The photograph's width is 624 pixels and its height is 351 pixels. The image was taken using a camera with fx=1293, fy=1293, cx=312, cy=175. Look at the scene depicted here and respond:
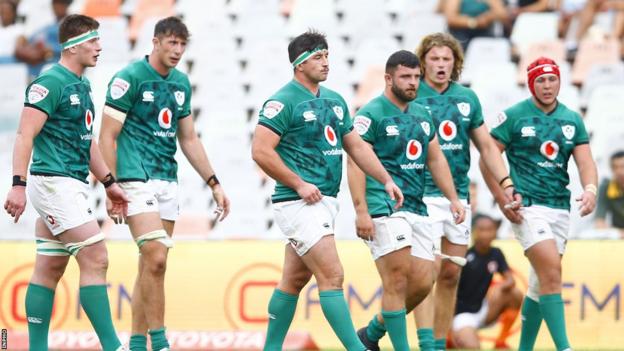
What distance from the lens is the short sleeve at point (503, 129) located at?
1036 centimetres

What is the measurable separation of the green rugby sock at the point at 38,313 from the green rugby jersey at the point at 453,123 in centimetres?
317

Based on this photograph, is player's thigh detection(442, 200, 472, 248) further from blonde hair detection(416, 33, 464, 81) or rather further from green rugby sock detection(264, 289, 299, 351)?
green rugby sock detection(264, 289, 299, 351)

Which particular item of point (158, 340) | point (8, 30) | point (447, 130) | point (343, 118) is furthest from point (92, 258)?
point (8, 30)

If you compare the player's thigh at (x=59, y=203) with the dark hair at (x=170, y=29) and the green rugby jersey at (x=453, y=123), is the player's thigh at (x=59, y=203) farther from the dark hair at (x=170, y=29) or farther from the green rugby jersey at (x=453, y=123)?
the green rugby jersey at (x=453, y=123)

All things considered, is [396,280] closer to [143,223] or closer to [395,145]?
[395,145]

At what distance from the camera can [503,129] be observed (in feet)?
34.1

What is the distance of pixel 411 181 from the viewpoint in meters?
9.55

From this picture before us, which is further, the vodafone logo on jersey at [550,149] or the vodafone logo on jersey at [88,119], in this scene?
the vodafone logo on jersey at [550,149]

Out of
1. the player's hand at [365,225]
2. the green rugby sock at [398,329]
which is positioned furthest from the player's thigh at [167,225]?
the green rugby sock at [398,329]

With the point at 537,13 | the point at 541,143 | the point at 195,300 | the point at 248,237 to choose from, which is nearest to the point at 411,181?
the point at 541,143

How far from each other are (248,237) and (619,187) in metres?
4.22

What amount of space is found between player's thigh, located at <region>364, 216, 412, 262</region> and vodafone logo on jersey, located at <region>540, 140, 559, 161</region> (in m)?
1.51

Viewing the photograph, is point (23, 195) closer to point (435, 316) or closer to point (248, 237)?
point (435, 316)

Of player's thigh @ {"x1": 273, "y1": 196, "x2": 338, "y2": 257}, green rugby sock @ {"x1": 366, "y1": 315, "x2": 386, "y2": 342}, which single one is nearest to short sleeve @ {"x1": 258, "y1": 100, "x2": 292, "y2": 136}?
player's thigh @ {"x1": 273, "y1": 196, "x2": 338, "y2": 257}
